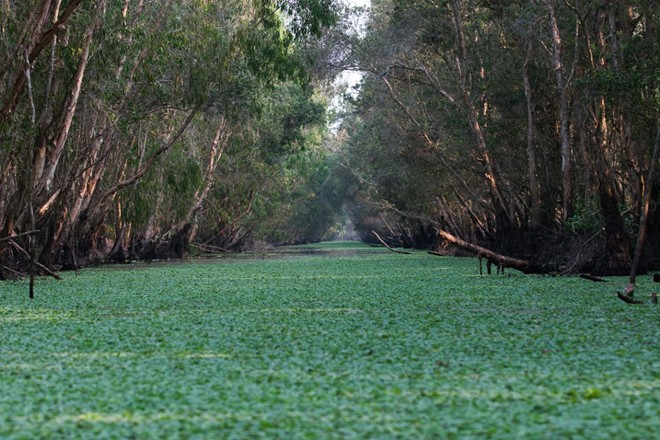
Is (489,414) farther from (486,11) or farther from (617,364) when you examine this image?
(486,11)

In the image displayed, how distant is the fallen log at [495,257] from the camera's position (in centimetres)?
1296

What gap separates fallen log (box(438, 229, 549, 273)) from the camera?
13.0 meters

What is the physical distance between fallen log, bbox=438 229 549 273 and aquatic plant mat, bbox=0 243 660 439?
2.58 m

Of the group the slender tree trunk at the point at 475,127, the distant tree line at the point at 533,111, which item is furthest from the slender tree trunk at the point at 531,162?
the slender tree trunk at the point at 475,127

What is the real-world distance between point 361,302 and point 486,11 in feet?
38.9

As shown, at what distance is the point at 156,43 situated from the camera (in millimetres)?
15094

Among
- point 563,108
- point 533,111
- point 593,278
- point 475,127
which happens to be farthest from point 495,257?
point 533,111

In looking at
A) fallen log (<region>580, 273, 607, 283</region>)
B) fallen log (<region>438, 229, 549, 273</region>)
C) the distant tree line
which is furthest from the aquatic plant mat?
the distant tree line

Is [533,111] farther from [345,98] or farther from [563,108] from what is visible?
[345,98]

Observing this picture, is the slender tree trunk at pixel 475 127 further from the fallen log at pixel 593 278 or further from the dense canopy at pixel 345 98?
the fallen log at pixel 593 278

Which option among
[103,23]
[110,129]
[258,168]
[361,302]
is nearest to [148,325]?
[361,302]

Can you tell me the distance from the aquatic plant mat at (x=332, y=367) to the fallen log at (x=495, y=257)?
8.46 feet

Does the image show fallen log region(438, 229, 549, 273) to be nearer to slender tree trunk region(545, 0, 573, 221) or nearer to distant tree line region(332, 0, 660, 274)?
distant tree line region(332, 0, 660, 274)

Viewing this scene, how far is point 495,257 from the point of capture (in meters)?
13.4
